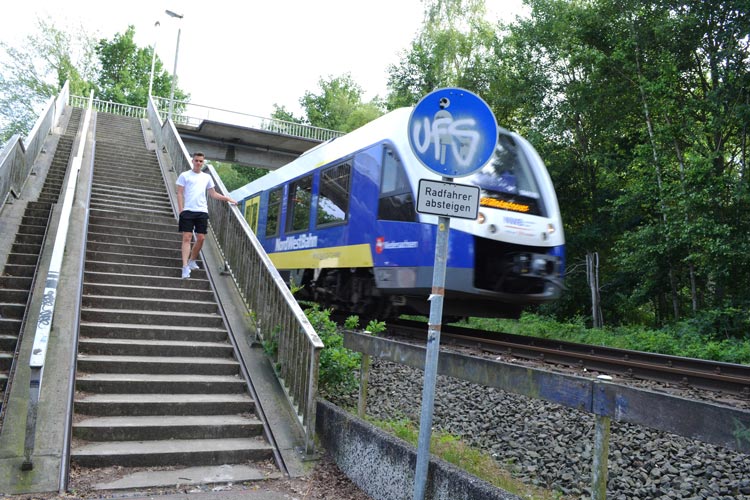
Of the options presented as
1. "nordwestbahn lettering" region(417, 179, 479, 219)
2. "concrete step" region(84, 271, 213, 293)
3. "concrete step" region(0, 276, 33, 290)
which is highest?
"nordwestbahn lettering" region(417, 179, 479, 219)

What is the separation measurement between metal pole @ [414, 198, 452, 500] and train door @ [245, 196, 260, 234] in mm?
Answer: 12125

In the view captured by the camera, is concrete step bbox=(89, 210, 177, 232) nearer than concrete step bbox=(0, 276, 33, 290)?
No

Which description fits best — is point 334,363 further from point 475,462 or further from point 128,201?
point 128,201

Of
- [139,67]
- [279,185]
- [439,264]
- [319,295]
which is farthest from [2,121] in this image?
[439,264]

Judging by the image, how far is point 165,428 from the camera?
15.5ft

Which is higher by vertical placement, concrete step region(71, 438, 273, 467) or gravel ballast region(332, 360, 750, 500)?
gravel ballast region(332, 360, 750, 500)

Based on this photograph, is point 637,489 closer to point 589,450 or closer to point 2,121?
point 589,450

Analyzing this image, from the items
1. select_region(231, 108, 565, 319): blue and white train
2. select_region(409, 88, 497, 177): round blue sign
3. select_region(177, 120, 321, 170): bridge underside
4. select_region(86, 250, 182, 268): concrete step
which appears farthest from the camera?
select_region(177, 120, 321, 170): bridge underside

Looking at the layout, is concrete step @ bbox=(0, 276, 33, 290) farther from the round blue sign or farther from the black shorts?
the round blue sign

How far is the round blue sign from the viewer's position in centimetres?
359

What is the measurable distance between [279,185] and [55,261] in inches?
347

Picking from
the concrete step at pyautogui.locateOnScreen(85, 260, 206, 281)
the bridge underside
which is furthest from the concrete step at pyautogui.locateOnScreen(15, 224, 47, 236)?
the bridge underside

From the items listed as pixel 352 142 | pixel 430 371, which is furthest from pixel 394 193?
pixel 430 371

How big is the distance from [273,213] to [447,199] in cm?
1073
